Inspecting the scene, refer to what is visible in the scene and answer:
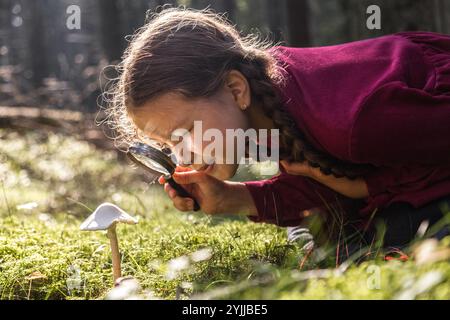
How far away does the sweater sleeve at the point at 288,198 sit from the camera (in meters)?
3.22

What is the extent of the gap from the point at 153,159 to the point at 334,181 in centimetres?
90

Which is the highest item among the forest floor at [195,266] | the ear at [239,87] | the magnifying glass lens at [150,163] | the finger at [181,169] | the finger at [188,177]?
the ear at [239,87]

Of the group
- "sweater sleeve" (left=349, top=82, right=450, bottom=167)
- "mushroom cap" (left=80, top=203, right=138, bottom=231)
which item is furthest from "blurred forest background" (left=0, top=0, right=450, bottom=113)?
"mushroom cap" (left=80, top=203, right=138, bottom=231)

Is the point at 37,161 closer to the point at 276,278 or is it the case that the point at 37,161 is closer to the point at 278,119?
the point at 278,119

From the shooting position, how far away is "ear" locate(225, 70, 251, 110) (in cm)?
266

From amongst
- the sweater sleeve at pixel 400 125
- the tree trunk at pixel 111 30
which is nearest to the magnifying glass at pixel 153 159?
the sweater sleeve at pixel 400 125

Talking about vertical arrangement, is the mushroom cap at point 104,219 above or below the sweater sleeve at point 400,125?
below

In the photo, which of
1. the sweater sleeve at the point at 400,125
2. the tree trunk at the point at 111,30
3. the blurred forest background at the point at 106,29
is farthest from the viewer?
the tree trunk at the point at 111,30

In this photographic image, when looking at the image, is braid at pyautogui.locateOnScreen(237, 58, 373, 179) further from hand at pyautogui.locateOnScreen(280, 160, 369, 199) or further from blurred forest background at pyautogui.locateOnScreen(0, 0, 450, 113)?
blurred forest background at pyautogui.locateOnScreen(0, 0, 450, 113)

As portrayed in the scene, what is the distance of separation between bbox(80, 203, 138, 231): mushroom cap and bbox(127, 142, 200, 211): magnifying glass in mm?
331

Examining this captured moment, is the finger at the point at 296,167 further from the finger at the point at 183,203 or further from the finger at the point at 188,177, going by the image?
the finger at the point at 183,203

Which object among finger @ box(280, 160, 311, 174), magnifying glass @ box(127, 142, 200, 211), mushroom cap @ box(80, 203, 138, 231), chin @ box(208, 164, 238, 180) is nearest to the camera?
mushroom cap @ box(80, 203, 138, 231)

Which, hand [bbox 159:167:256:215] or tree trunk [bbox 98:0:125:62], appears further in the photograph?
tree trunk [bbox 98:0:125:62]
